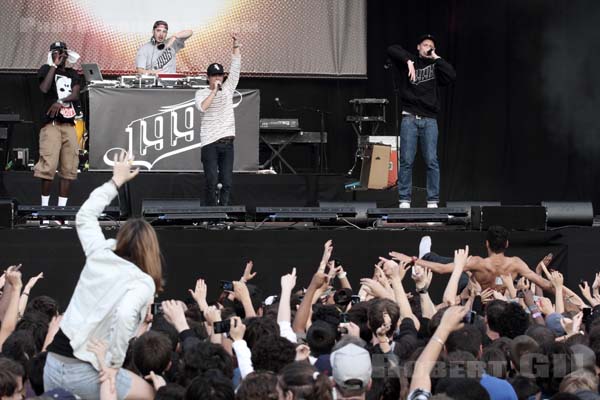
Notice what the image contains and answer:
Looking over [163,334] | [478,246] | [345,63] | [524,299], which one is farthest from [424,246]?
[345,63]

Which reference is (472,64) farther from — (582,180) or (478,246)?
(478,246)

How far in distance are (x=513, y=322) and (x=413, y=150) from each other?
554cm

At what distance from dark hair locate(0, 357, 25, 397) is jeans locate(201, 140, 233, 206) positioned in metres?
6.96

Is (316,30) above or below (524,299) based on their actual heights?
above

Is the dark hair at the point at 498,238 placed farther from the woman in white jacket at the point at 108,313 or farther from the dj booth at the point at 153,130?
the woman in white jacket at the point at 108,313

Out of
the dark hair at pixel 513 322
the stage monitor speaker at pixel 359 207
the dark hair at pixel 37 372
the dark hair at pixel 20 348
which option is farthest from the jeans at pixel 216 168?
the dark hair at pixel 37 372

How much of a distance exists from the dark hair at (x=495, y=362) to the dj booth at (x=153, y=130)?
8230 mm

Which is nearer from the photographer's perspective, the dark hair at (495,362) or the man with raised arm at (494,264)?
the dark hair at (495,362)

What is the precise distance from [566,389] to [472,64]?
13.2 metres

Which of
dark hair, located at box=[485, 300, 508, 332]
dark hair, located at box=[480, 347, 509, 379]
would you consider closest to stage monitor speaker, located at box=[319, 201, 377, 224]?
dark hair, located at box=[485, 300, 508, 332]

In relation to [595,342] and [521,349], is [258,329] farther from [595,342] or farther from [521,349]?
[595,342]

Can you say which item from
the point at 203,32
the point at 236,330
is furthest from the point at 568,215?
the point at 236,330

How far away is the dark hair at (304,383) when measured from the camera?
15.1ft

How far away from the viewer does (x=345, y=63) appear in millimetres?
17438
